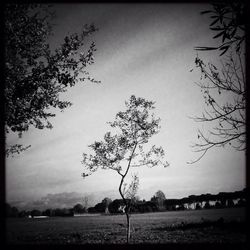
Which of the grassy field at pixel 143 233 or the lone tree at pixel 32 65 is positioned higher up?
the lone tree at pixel 32 65

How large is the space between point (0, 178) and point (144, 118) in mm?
13403

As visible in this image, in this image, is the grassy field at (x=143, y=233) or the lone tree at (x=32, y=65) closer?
the lone tree at (x=32, y=65)

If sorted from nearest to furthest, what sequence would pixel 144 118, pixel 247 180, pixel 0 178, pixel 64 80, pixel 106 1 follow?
pixel 247 180 → pixel 0 178 → pixel 106 1 → pixel 64 80 → pixel 144 118

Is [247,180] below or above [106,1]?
below

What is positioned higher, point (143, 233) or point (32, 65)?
point (32, 65)

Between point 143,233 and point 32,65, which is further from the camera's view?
point 143,233

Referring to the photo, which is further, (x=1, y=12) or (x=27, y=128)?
(x=27, y=128)

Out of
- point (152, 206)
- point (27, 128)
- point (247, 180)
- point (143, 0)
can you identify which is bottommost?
point (152, 206)

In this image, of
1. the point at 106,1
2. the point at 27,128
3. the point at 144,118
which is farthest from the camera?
the point at 144,118

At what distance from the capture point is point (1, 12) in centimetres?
564

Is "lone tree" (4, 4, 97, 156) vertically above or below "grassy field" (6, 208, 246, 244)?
Result: above

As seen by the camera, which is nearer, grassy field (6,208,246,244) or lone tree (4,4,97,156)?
lone tree (4,4,97,156)

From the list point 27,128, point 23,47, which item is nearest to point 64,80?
point 23,47

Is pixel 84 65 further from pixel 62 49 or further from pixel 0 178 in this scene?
pixel 0 178
